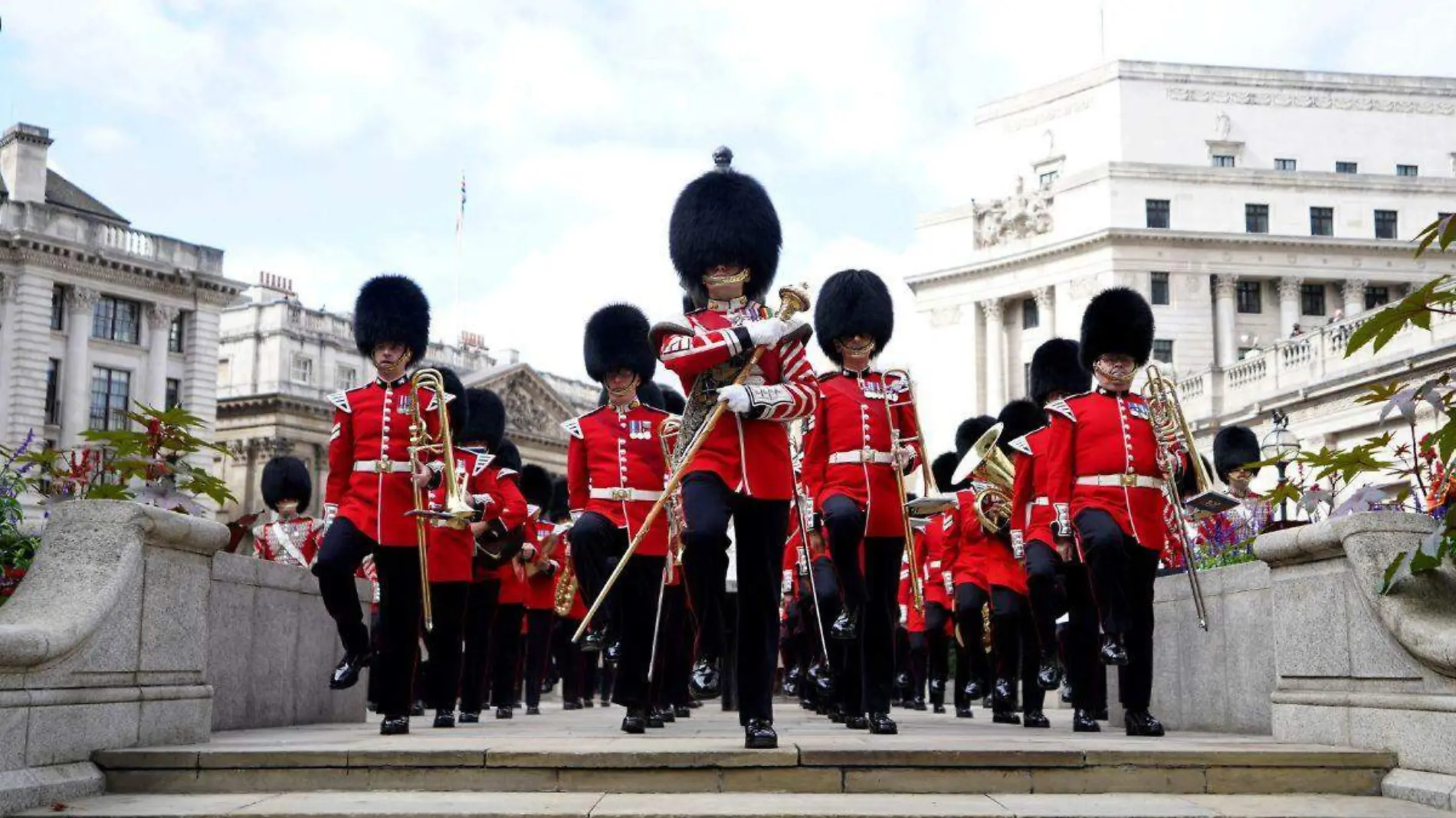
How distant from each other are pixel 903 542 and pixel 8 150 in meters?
50.3

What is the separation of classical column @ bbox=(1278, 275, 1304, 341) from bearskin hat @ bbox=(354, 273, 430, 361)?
53.9 metres

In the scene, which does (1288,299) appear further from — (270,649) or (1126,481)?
(270,649)

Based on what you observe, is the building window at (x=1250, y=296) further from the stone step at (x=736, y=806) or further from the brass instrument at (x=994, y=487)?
the stone step at (x=736, y=806)

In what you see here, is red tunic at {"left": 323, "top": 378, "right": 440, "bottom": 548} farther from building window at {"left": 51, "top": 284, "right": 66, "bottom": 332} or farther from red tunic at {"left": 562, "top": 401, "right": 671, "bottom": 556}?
building window at {"left": 51, "top": 284, "right": 66, "bottom": 332}

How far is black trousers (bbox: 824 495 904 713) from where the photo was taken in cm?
873

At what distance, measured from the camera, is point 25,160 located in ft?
→ 171

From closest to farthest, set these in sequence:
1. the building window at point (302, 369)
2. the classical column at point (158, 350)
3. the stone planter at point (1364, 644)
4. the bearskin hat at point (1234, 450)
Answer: the stone planter at point (1364, 644), the bearskin hat at point (1234, 450), the classical column at point (158, 350), the building window at point (302, 369)

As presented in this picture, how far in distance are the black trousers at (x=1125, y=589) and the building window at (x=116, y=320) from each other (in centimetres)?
5060

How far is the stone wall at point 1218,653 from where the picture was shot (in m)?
8.36

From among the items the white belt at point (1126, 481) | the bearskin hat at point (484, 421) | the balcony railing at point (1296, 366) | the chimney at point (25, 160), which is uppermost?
the chimney at point (25, 160)

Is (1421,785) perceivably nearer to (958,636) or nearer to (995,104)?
(958,636)

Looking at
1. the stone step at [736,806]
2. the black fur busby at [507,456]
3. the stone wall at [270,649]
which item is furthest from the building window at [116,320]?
the stone step at [736,806]

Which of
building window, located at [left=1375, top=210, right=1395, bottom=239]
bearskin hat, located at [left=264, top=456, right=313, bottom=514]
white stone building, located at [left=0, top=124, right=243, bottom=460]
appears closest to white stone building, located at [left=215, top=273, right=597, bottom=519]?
white stone building, located at [left=0, top=124, right=243, bottom=460]

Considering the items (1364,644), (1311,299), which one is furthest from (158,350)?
(1364,644)
